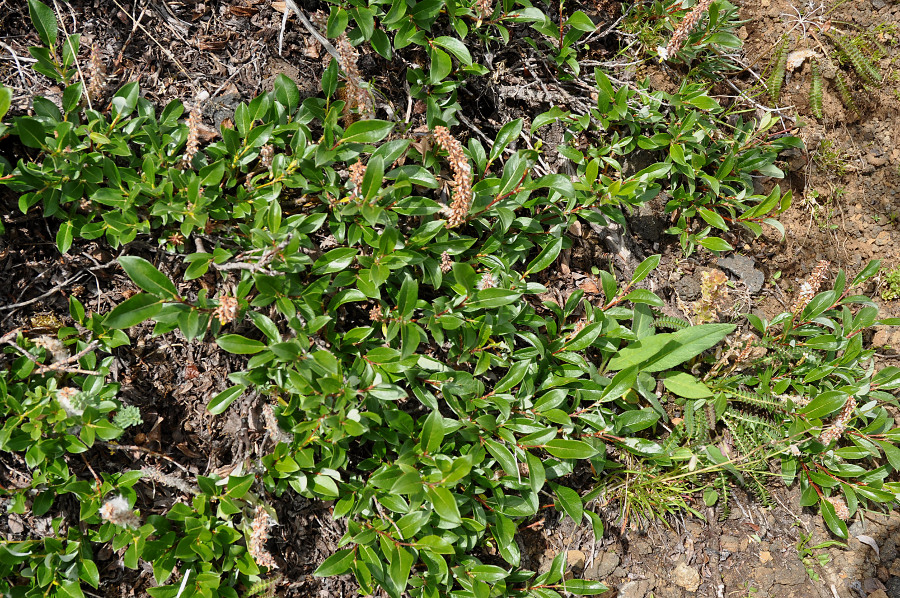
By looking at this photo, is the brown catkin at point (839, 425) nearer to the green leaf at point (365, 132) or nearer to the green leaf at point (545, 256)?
the green leaf at point (545, 256)

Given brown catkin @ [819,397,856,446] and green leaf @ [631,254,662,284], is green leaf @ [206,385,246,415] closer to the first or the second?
green leaf @ [631,254,662,284]

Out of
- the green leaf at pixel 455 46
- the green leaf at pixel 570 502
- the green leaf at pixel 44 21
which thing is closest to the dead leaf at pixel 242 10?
the green leaf at pixel 44 21

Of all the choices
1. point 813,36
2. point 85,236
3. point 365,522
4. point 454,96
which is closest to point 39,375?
point 85,236

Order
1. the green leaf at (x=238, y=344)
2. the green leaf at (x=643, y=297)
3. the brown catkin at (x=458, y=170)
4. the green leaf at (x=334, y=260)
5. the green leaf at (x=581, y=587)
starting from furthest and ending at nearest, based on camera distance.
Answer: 1. the green leaf at (x=643, y=297)
2. the green leaf at (x=581, y=587)
3. the green leaf at (x=334, y=260)
4. the brown catkin at (x=458, y=170)
5. the green leaf at (x=238, y=344)

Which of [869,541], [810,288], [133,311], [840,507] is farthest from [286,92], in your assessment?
[869,541]

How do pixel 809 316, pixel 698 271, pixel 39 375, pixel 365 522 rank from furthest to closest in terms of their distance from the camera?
pixel 698 271
pixel 809 316
pixel 365 522
pixel 39 375

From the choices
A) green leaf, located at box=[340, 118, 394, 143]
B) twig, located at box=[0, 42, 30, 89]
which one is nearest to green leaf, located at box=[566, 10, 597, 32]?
green leaf, located at box=[340, 118, 394, 143]

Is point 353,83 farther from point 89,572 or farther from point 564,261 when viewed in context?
point 89,572

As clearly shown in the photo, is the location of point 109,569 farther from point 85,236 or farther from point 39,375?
point 85,236
